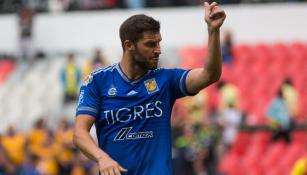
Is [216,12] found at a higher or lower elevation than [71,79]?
higher

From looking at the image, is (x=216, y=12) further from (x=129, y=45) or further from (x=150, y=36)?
(x=129, y=45)

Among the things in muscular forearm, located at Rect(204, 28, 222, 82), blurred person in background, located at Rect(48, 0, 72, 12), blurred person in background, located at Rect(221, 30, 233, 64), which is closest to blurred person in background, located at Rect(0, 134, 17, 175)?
blurred person in background, located at Rect(221, 30, 233, 64)

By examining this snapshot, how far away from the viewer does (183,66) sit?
78.1 ft

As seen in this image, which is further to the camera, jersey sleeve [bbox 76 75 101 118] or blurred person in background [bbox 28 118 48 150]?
blurred person in background [bbox 28 118 48 150]

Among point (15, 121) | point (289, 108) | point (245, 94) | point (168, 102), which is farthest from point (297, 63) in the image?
point (168, 102)

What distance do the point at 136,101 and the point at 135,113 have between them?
0.26ft

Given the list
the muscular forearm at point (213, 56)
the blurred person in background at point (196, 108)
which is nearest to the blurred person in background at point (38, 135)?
the blurred person in background at point (196, 108)

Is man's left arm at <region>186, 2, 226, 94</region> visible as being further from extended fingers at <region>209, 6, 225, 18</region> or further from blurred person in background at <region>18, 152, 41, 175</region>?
blurred person in background at <region>18, 152, 41, 175</region>

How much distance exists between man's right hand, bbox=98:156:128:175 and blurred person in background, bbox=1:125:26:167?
12.1m

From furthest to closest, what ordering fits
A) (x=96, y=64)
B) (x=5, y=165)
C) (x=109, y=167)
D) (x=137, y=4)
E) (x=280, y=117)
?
(x=137, y=4)
(x=96, y=64)
(x=280, y=117)
(x=5, y=165)
(x=109, y=167)

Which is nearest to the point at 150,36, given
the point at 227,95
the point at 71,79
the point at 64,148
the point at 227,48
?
the point at 64,148

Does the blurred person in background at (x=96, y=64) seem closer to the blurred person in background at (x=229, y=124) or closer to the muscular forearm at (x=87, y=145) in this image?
the blurred person in background at (x=229, y=124)

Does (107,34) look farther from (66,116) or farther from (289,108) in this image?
(289,108)

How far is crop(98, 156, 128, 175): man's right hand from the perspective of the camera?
6.77m
